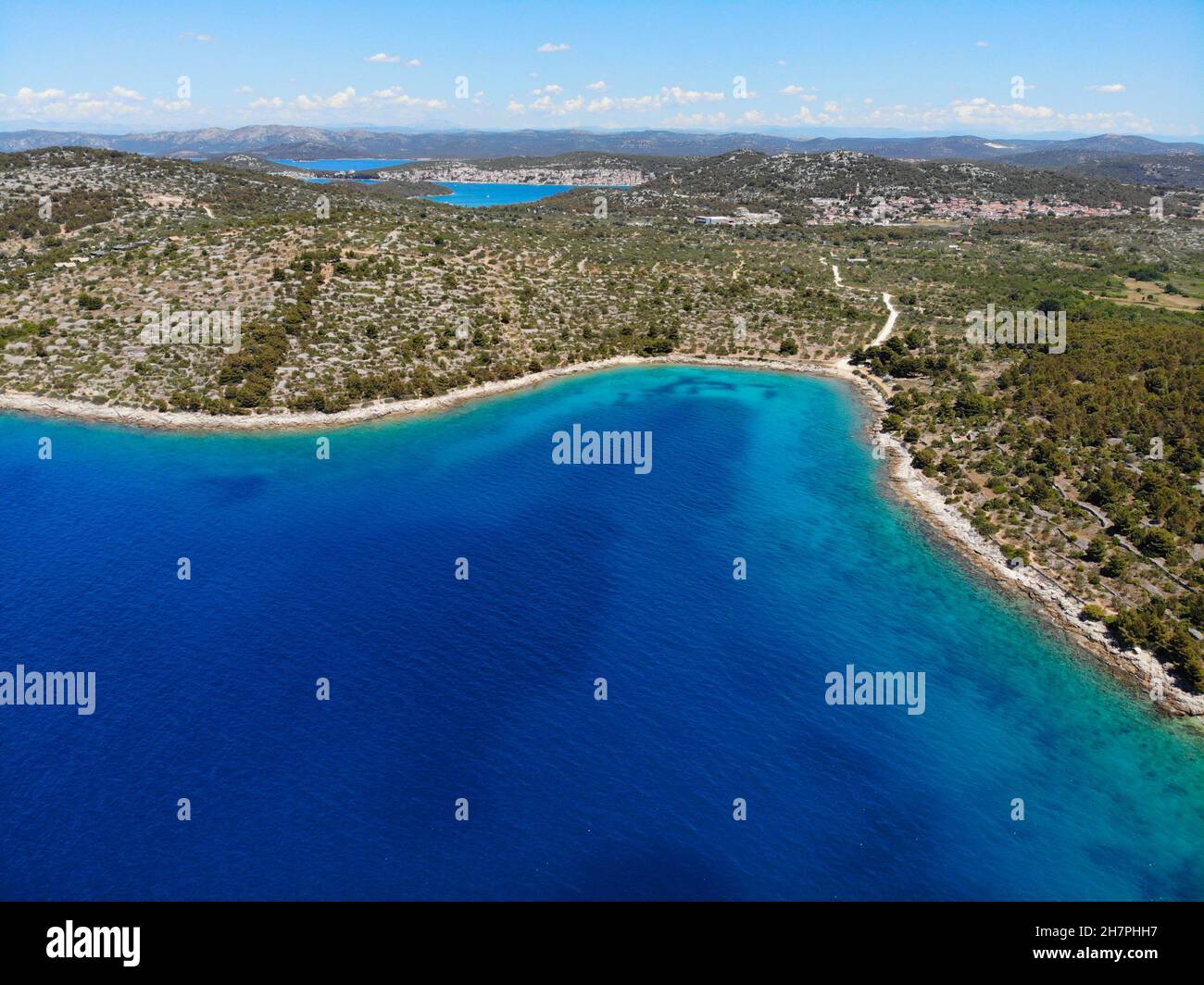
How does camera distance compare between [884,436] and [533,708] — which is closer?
[533,708]

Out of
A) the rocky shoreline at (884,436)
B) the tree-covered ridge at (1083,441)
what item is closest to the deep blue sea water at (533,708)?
the rocky shoreline at (884,436)

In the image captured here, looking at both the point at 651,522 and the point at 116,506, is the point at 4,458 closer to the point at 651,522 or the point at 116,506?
the point at 116,506

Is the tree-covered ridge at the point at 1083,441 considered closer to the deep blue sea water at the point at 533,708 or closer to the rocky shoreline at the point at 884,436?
the rocky shoreline at the point at 884,436

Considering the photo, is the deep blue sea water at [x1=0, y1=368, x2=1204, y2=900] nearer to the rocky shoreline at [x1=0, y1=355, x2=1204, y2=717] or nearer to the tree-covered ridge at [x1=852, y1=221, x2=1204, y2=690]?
the rocky shoreline at [x1=0, y1=355, x2=1204, y2=717]

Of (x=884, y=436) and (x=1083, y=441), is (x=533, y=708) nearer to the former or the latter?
(x=884, y=436)

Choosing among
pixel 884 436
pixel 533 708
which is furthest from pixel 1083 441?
pixel 533 708
